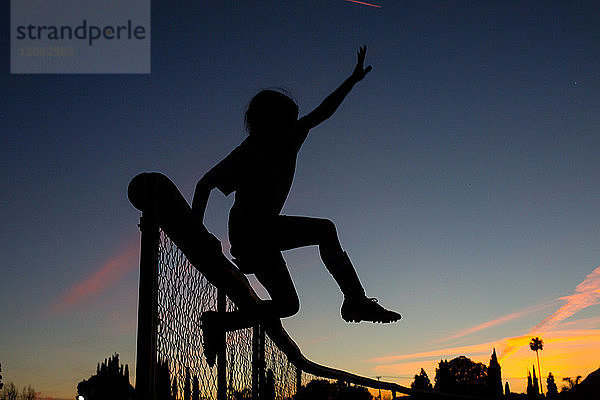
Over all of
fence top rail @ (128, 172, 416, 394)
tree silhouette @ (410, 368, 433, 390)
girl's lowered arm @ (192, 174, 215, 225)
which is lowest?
tree silhouette @ (410, 368, 433, 390)

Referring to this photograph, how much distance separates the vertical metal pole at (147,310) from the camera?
1.78m

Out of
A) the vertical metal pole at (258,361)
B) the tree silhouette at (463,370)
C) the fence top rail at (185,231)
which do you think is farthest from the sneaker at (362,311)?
the tree silhouette at (463,370)

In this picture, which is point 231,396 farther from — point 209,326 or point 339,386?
point 339,386

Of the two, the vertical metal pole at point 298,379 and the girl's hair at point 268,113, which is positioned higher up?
the girl's hair at point 268,113

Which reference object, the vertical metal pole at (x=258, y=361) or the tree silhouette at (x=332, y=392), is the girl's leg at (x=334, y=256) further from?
the tree silhouette at (x=332, y=392)

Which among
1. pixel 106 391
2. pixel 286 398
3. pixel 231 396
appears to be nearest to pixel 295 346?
pixel 286 398

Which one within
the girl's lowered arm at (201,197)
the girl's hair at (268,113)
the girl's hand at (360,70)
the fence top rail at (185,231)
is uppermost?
the girl's hand at (360,70)

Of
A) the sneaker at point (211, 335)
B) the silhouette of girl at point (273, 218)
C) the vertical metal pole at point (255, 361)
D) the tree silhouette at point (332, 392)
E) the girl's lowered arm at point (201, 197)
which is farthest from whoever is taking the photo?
the tree silhouette at point (332, 392)

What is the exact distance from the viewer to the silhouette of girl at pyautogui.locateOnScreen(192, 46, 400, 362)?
303cm

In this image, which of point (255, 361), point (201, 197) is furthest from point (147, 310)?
point (255, 361)

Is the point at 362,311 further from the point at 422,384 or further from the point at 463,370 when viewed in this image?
the point at 463,370

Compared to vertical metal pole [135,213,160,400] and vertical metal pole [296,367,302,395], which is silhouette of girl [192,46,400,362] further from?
vertical metal pole [296,367,302,395]

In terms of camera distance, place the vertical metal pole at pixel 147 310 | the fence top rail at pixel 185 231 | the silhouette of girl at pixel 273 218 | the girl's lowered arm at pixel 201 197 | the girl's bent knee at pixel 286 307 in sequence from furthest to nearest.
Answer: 1. the girl's bent knee at pixel 286 307
2. the silhouette of girl at pixel 273 218
3. the girl's lowered arm at pixel 201 197
4. the fence top rail at pixel 185 231
5. the vertical metal pole at pixel 147 310

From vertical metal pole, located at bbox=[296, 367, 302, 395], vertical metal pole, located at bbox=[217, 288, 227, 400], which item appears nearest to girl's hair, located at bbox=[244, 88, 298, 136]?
vertical metal pole, located at bbox=[217, 288, 227, 400]
